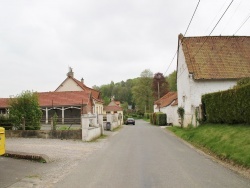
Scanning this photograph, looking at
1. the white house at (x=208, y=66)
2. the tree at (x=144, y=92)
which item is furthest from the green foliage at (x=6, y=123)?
the tree at (x=144, y=92)

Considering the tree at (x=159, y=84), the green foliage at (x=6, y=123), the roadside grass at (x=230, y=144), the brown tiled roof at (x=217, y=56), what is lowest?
the roadside grass at (x=230, y=144)

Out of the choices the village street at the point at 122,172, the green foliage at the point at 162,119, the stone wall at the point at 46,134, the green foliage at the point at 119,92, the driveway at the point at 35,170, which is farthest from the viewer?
the green foliage at the point at 119,92

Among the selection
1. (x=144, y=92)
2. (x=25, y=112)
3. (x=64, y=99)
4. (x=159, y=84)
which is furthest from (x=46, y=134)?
(x=144, y=92)

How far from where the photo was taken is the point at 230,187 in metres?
8.20

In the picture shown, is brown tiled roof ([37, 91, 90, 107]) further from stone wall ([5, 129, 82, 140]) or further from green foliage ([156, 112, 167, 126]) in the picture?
stone wall ([5, 129, 82, 140])

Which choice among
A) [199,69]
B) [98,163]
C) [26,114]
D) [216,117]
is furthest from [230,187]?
[199,69]

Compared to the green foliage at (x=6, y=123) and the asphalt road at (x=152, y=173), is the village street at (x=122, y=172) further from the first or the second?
the green foliage at (x=6, y=123)

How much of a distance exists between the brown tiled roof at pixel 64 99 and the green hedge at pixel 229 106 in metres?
22.7

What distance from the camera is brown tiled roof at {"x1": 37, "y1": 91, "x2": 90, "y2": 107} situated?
148 ft

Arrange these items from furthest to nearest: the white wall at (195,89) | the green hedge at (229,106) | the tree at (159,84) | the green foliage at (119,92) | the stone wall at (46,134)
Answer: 1. the green foliage at (119,92)
2. the tree at (159,84)
3. the white wall at (195,89)
4. the stone wall at (46,134)
5. the green hedge at (229,106)

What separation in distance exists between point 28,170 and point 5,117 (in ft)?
54.8

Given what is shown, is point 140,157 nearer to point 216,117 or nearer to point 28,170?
point 28,170

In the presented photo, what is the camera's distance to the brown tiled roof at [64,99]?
45013 millimetres

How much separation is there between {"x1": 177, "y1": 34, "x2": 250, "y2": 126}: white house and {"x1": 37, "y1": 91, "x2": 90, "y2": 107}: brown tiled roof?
1473 centimetres
